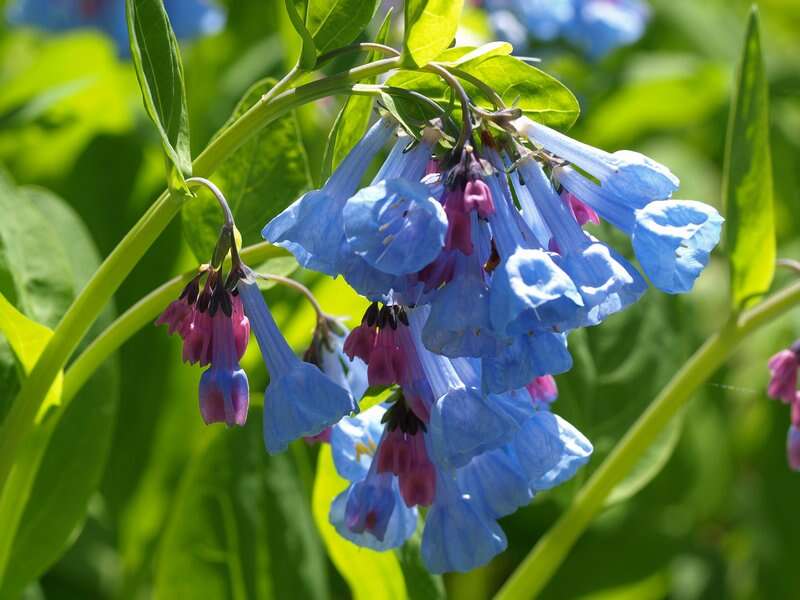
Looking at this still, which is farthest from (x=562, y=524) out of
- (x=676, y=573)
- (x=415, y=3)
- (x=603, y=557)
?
(x=676, y=573)

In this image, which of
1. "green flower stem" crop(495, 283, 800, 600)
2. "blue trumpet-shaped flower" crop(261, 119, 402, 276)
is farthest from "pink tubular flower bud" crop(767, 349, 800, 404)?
"blue trumpet-shaped flower" crop(261, 119, 402, 276)

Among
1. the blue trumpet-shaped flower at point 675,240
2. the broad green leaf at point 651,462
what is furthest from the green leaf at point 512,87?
the broad green leaf at point 651,462

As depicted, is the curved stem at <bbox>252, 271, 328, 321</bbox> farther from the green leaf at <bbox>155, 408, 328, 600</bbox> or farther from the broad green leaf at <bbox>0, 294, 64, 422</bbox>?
the green leaf at <bbox>155, 408, 328, 600</bbox>

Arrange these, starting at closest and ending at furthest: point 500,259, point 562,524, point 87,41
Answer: point 500,259, point 562,524, point 87,41

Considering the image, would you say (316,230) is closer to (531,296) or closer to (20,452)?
→ (531,296)

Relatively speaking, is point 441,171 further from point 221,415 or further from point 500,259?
point 221,415
